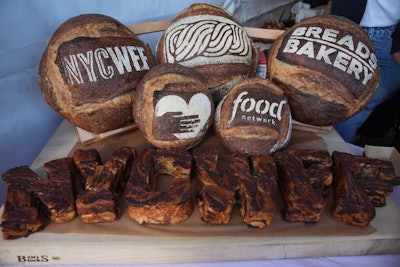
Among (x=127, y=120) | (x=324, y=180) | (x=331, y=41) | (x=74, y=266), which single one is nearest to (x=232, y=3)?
(x=331, y=41)

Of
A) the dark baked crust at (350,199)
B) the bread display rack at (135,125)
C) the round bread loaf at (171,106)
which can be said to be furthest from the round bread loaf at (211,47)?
the dark baked crust at (350,199)

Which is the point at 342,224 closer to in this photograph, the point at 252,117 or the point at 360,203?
the point at 360,203

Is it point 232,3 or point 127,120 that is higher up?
point 232,3

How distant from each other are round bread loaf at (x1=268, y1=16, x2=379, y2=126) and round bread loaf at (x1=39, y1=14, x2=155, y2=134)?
63 cm

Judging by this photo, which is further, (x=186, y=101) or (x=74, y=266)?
(x=186, y=101)

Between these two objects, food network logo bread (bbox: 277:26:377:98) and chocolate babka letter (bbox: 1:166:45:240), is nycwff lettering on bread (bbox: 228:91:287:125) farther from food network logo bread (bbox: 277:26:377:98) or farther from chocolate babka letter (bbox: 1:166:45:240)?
chocolate babka letter (bbox: 1:166:45:240)

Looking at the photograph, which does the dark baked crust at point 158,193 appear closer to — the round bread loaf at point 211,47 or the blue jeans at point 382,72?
the round bread loaf at point 211,47

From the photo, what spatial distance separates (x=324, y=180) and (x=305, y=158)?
11cm

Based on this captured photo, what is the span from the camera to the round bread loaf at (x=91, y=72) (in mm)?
1205

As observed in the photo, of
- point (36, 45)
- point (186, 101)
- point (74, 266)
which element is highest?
point (36, 45)

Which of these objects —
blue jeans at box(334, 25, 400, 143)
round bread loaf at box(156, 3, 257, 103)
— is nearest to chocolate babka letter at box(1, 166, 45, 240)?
Result: round bread loaf at box(156, 3, 257, 103)

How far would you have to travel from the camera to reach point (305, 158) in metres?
1.17

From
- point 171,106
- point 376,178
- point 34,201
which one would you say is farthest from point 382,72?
point 34,201

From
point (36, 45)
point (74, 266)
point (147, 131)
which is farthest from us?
point (36, 45)
